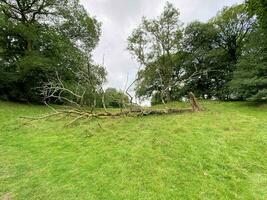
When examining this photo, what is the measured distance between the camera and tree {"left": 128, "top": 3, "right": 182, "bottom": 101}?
67.5 feet

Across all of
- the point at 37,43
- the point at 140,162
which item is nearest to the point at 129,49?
the point at 37,43

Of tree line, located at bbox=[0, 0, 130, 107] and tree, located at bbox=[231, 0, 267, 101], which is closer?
tree, located at bbox=[231, 0, 267, 101]

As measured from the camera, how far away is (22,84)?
14242 mm

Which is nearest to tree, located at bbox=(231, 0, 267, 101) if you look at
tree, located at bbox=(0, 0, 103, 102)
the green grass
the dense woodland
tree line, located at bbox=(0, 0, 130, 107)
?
the dense woodland

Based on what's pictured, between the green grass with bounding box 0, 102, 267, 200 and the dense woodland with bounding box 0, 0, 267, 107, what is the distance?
313 cm

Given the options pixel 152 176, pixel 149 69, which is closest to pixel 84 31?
pixel 149 69

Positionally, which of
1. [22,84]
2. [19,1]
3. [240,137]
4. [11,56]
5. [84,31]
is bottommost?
[240,137]

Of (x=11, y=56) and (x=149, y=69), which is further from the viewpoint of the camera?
(x=149, y=69)

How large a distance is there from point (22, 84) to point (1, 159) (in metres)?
9.70

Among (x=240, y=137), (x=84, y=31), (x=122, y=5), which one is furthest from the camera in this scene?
(x=84, y=31)

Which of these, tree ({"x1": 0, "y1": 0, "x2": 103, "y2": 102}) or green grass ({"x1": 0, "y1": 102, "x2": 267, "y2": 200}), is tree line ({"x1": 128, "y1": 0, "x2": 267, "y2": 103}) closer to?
tree ({"x1": 0, "y1": 0, "x2": 103, "y2": 102})

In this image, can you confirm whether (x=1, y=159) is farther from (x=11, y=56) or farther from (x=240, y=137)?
(x=11, y=56)

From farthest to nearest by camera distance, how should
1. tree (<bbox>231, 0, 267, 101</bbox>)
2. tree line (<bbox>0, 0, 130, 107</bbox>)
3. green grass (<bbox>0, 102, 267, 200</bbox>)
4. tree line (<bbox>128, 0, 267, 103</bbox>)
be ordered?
1. tree line (<bbox>128, 0, 267, 103</bbox>)
2. tree line (<bbox>0, 0, 130, 107</bbox>)
3. tree (<bbox>231, 0, 267, 101</bbox>)
4. green grass (<bbox>0, 102, 267, 200</bbox>)

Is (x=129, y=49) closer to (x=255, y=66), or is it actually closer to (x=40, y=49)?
(x=40, y=49)
